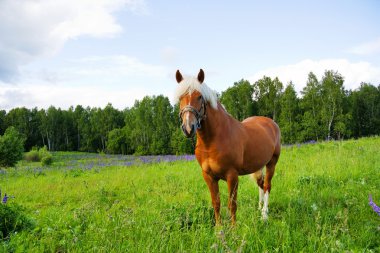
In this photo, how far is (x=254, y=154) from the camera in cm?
441

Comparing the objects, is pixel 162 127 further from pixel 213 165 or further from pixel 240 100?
pixel 213 165

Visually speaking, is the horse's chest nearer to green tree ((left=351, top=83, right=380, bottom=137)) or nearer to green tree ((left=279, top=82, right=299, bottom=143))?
green tree ((left=279, top=82, right=299, bottom=143))

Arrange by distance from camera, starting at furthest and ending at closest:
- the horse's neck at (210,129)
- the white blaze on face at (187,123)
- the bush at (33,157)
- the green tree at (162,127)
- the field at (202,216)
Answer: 1. the green tree at (162,127)
2. the bush at (33,157)
3. the horse's neck at (210,129)
4. the white blaze on face at (187,123)
5. the field at (202,216)

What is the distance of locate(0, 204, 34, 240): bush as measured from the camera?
136 inches

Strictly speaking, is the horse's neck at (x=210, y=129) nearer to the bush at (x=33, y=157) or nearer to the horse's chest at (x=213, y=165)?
the horse's chest at (x=213, y=165)

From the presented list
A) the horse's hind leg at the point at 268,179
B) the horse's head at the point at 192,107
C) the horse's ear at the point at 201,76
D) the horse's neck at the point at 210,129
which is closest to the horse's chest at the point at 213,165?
the horse's neck at the point at 210,129

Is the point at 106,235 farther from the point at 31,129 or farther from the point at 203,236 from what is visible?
the point at 31,129

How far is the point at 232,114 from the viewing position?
1921 inches

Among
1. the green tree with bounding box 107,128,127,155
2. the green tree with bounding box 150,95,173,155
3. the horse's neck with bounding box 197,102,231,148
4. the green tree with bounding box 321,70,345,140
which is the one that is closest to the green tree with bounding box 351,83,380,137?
the green tree with bounding box 321,70,345,140

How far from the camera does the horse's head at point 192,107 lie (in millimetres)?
3178

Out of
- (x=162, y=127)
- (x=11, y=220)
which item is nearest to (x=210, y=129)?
(x=11, y=220)

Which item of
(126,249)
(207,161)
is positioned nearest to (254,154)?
(207,161)

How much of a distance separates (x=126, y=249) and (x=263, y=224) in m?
1.97

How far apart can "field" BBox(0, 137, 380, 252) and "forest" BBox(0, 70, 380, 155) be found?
17633 mm
